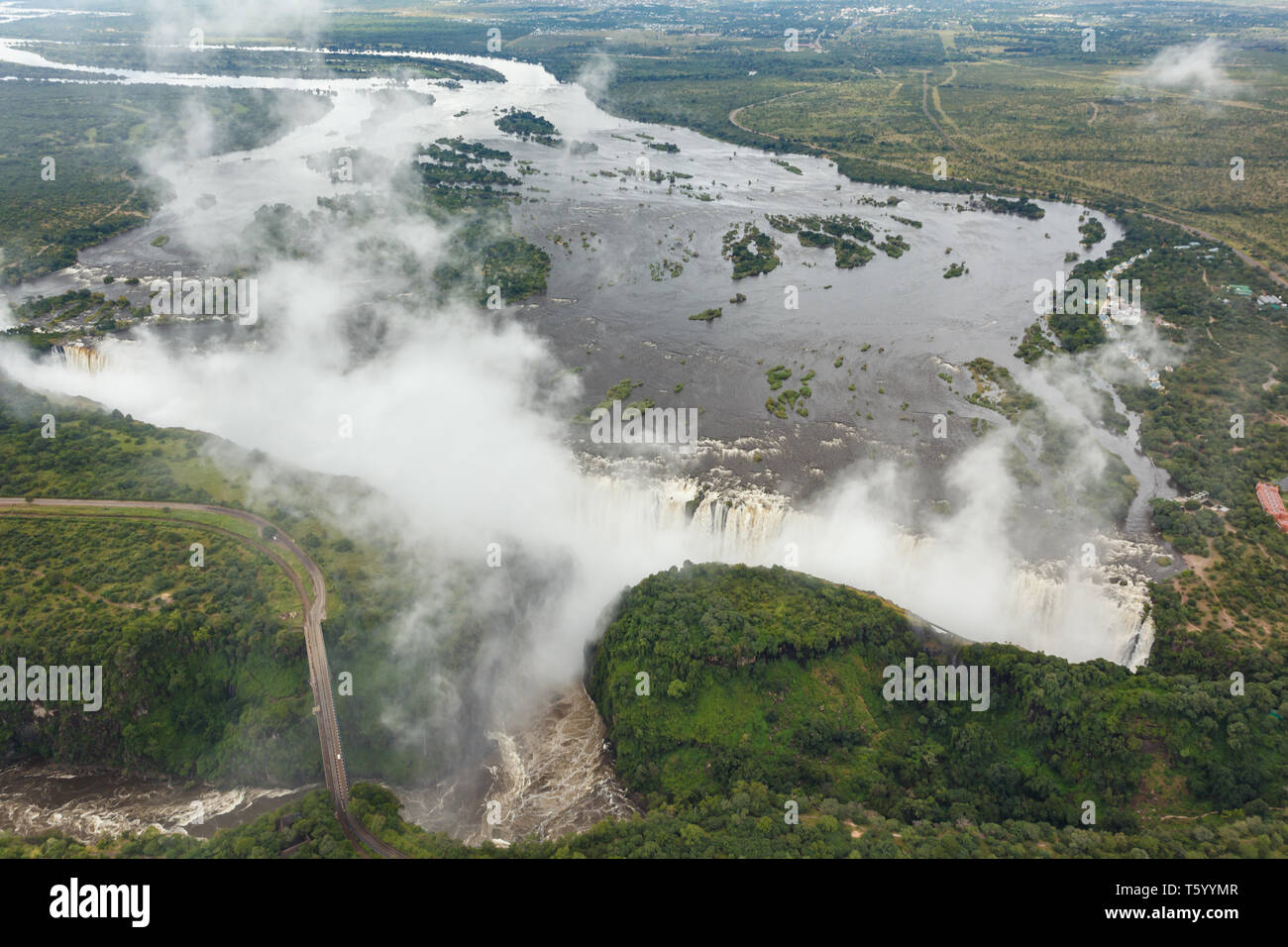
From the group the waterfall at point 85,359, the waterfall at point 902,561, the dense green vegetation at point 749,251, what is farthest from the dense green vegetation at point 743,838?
the dense green vegetation at point 749,251

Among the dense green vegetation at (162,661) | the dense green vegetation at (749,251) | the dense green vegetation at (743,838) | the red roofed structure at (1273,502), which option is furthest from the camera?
the dense green vegetation at (749,251)

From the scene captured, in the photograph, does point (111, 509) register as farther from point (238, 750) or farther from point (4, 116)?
point (4, 116)

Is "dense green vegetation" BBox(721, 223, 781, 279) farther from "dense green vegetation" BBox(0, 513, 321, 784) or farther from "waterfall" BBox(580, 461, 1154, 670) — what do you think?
"dense green vegetation" BBox(0, 513, 321, 784)

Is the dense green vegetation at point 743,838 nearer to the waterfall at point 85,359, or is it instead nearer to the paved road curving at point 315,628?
the paved road curving at point 315,628

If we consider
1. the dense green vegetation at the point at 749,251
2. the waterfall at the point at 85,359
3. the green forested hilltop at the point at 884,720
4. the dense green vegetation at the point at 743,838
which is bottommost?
the dense green vegetation at the point at 743,838

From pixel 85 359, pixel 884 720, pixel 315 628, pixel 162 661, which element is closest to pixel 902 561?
pixel 884 720

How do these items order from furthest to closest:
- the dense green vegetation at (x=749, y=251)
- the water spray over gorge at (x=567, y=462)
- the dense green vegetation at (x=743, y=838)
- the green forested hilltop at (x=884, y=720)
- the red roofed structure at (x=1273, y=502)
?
1. the dense green vegetation at (x=749, y=251)
2. the red roofed structure at (x=1273, y=502)
3. the water spray over gorge at (x=567, y=462)
4. the green forested hilltop at (x=884, y=720)
5. the dense green vegetation at (x=743, y=838)

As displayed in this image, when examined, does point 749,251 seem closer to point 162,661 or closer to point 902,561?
point 902,561

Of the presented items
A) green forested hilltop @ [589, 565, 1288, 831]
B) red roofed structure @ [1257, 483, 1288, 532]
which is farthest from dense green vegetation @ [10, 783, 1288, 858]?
red roofed structure @ [1257, 483, 1288, 532]

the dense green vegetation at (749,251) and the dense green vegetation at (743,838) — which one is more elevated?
the dense green vegetation at (749,251)
